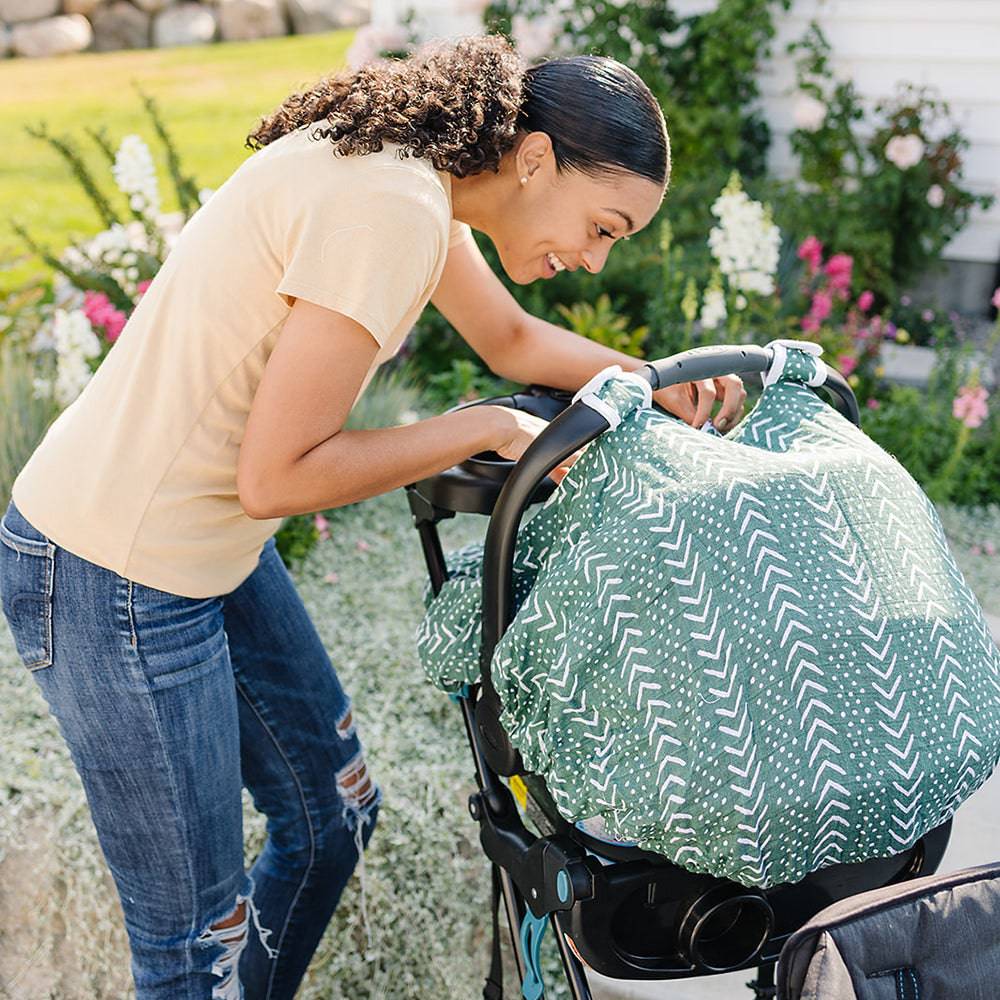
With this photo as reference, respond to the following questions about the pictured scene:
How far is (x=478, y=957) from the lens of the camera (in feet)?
7.70

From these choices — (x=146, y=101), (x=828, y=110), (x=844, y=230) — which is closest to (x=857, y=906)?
(x=146, y=101)

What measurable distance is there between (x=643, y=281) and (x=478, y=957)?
287 centimetres

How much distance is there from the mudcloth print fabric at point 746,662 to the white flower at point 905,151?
3814mm

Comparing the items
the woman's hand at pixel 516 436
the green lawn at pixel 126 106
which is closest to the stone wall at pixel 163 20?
the green lawn at pixel 126 106

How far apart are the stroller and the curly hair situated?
0.92 feet

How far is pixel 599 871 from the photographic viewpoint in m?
1.33

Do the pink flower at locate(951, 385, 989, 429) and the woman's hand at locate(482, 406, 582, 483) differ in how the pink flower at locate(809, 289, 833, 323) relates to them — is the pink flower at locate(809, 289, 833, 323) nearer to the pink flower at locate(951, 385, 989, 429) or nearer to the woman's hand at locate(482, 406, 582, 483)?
the pink flower at locate(951, 385, 989, 429)

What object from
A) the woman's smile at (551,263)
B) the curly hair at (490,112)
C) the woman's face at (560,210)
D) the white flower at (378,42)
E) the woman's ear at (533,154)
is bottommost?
the white flower at (378,42)

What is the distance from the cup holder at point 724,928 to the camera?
53.2 inches

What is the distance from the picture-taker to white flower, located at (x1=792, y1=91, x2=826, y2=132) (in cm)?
486

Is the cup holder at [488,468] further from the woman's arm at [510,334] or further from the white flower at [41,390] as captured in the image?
the white flower at [41,390]

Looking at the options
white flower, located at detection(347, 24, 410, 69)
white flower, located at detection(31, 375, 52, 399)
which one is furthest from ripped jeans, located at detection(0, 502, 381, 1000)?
white flower, located at detection(347, 24, 410, 69)

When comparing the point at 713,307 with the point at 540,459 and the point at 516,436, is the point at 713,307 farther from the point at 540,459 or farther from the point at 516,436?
the point at 540,459

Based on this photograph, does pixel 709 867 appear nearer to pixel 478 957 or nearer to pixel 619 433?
→ pixel 619 433
